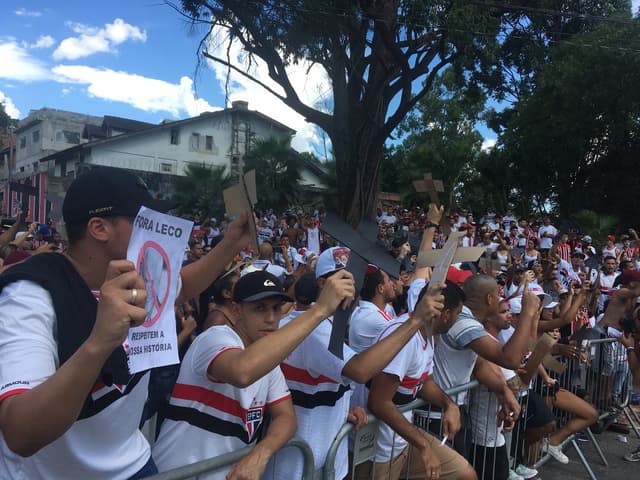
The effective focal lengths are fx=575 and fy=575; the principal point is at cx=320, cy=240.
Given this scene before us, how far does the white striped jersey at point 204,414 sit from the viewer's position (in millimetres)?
2307

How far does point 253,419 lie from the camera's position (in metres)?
2.46

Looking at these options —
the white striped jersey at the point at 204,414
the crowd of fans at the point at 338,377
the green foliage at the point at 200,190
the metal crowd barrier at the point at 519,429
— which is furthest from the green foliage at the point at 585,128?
the white striped jersey at the point at 204,414

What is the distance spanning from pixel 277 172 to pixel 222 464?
2902cm

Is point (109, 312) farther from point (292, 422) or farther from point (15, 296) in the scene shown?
point (292, 422)

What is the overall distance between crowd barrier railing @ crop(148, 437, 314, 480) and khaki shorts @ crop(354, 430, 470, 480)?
78 cm

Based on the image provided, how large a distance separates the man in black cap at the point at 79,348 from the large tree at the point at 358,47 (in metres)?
15.0

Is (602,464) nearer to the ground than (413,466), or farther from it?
nearer to the ground

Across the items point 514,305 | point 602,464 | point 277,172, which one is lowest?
point 602,464

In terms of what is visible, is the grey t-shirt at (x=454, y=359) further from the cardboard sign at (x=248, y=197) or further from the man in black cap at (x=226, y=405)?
the cardboard sign at (x=248, y=197)

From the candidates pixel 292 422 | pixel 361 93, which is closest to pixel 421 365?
pixel 292 422

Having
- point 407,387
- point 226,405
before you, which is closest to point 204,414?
point 226,405

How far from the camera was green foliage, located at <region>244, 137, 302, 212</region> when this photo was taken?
30.3 meters

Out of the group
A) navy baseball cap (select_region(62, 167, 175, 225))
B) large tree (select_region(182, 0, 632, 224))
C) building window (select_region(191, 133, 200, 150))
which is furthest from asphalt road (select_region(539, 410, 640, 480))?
building window (select_region(191, 133, 200, 150))

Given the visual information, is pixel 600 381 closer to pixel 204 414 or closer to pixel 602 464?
pixel 602 464
